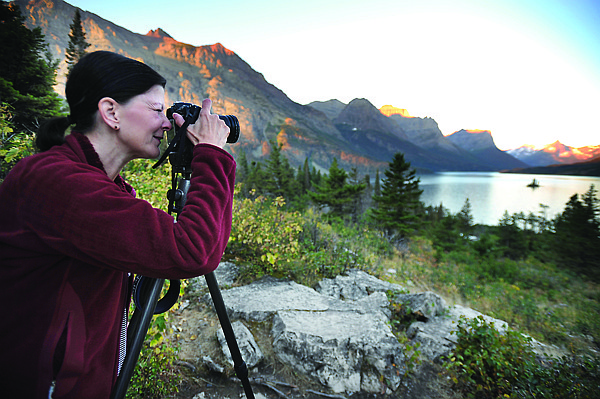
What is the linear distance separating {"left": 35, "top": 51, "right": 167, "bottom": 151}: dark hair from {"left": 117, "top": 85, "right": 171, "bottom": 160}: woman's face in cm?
3

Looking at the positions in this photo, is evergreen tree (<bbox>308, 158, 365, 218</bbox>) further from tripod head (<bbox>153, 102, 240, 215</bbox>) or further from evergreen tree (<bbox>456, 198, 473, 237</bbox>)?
tripod head (<bbox>153, 102, 240, 215</bbox>)

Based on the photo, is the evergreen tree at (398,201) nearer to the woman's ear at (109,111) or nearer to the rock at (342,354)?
the rock at (342,354)

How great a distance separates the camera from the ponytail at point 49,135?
918 millimetres

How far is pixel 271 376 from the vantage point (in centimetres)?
265

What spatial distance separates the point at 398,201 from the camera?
2017 cm

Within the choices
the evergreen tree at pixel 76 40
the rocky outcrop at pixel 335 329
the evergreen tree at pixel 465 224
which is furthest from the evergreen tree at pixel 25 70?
the evergreen tree at pixel 465 224

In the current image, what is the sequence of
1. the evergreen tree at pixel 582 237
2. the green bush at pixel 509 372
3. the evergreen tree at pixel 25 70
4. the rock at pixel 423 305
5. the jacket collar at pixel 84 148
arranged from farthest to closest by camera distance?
the evergreen tree at pixel 582 237 → the evergreen tree at pixel 25 70 → the rock at pixel 423 305 → the green bush at pixel 509 372 → the jacket collar at pixel 84 148

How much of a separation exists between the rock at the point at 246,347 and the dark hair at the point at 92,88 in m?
2.44

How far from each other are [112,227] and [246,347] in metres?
2.49

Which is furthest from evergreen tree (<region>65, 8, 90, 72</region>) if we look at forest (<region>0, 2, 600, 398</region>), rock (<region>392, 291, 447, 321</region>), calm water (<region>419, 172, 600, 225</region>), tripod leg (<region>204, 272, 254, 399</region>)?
calm water (<region>419, 172, 600, 225</region>)

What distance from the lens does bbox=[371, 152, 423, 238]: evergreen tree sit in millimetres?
19828

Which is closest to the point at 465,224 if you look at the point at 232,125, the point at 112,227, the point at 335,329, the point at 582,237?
the point at 582,237

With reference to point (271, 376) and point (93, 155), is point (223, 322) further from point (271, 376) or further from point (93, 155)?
point (271, 376)

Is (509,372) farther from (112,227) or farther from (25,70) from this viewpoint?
(25,70)
